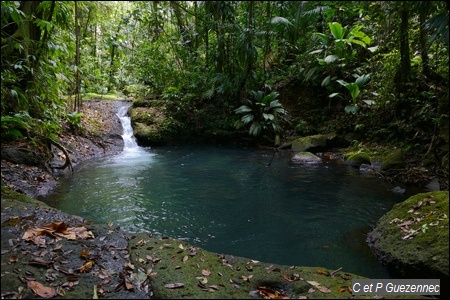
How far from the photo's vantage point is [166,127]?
526 inches

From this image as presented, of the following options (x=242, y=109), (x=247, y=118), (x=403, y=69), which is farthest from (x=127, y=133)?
(x=403, y=69)

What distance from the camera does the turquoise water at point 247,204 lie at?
15.3ft

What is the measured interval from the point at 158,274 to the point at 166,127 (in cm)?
1061

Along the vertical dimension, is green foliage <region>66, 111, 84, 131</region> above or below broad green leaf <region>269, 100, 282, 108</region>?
below

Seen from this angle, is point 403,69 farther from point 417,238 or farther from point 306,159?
point 417,238

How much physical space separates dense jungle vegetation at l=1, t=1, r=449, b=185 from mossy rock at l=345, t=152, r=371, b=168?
1027 millimetres

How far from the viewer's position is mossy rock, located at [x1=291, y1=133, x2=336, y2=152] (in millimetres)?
11188

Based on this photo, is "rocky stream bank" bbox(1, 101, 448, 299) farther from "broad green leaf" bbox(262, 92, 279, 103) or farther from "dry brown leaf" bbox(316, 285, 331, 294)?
"broad green leaf" bbox(262, 92, 279, 103)

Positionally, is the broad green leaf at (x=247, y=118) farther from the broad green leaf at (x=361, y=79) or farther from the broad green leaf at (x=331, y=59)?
the broad green leaf at (x=361, y=79)

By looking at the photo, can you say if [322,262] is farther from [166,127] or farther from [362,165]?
[166,127]

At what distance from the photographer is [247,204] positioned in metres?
6.49

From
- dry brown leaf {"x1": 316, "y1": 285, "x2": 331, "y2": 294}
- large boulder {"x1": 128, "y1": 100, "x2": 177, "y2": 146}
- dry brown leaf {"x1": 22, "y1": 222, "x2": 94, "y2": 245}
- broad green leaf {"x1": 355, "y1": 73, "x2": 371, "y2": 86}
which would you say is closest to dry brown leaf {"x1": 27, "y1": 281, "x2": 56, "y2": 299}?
dry brown leaf {"x1": 22, "y1": 222, "x2": 94, "y2": 245}

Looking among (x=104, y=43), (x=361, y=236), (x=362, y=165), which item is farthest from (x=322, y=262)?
(x=104, y=43)

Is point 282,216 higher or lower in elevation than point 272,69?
lower
